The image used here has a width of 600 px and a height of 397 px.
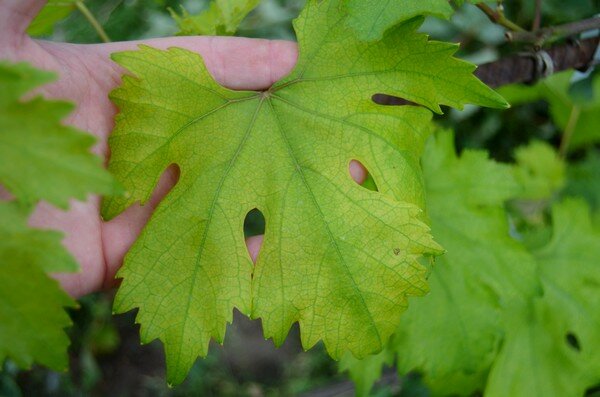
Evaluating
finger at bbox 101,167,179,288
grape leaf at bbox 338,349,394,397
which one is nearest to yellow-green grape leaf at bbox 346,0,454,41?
finger at bbox 101,167,179,288

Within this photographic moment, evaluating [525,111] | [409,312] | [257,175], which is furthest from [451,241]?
[525,111]

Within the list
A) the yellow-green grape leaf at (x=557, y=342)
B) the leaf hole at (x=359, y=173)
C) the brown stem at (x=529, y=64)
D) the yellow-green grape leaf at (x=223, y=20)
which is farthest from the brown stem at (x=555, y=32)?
the yellow-green grape leaf at (x=557, y=342)

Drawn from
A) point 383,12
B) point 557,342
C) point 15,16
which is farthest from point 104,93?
point 557,342

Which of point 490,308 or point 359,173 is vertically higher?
point 359,173

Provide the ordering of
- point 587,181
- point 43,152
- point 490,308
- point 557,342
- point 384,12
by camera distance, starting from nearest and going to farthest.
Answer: point 43,152 → point 384,12 → point 490,308 → point 557,342 → point 587,181

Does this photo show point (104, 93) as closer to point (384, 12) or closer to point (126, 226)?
point (126, 226)

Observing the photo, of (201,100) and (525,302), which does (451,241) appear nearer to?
(525,302)

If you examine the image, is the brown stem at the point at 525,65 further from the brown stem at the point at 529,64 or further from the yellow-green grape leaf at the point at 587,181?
the yellow-green grape leaf at the point at 587,181

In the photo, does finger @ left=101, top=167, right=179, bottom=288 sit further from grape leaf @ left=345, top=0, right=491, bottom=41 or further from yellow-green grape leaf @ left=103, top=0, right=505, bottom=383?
Answer: grape leaf @ left=345, top=0, right=491, bottom=41
